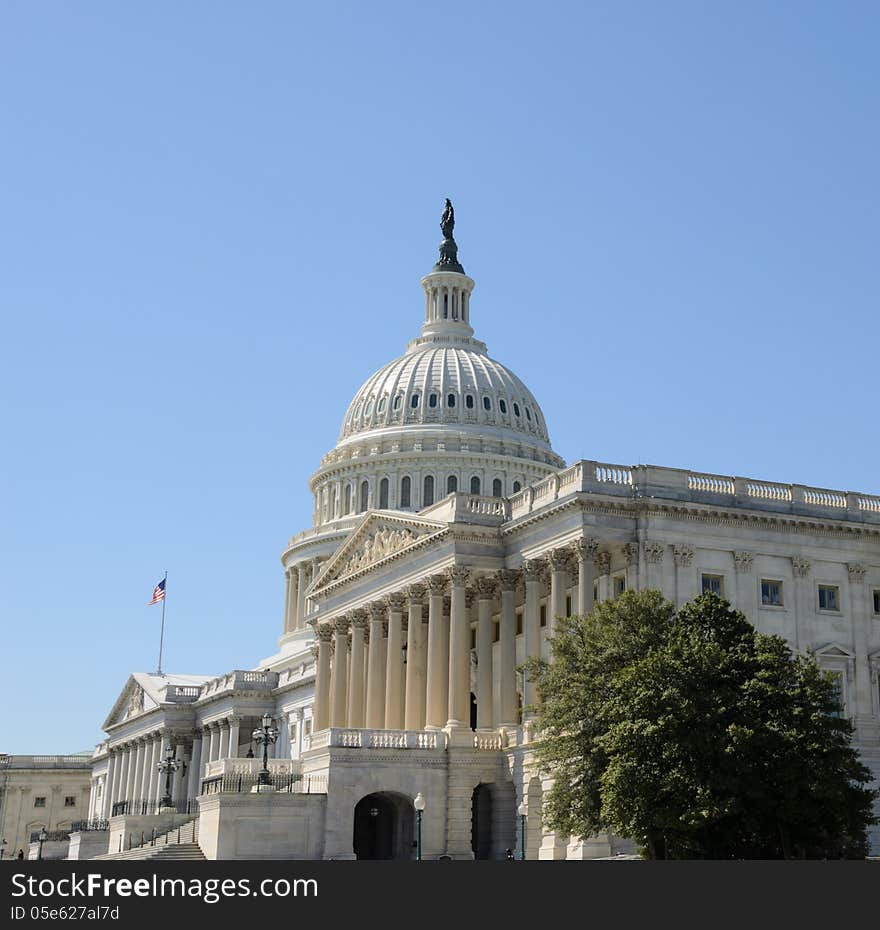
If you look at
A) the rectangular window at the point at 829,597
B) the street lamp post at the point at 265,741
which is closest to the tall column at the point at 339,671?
the street lamp post at the point at 265,741

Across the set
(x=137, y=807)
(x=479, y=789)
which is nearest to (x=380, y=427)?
(x=137, y=807)

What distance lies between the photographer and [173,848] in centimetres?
6925

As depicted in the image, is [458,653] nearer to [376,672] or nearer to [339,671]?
[376,672]

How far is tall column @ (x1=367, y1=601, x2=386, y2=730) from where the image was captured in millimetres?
84500

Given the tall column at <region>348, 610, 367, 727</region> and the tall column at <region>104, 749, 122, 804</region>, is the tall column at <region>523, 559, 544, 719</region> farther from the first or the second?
the tall column at <region>104, 749, 122, 804</region>

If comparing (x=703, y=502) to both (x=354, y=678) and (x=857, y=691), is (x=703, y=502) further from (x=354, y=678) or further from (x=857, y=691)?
(x=354, y=678)

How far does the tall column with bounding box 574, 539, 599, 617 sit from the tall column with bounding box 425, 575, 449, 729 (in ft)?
34.8

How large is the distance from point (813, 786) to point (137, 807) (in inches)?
3760

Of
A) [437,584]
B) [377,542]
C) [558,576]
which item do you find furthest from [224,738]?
[558,576]

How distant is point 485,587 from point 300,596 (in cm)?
7152

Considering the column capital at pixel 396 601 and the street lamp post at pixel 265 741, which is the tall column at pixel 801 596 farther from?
the street lamp post at pixel 265 741

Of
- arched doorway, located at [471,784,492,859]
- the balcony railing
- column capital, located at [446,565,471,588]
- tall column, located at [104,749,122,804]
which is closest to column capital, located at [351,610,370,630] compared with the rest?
column capital, located at [446,565,471,588]

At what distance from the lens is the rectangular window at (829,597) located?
74062mm

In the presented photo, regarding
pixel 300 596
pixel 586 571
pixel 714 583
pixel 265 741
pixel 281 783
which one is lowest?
pixel 281 783
